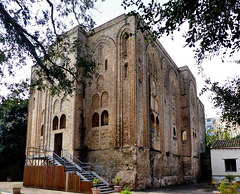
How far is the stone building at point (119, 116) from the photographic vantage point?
15.2 metres

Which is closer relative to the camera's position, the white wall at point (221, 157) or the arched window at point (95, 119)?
the arched window at point (95, 119)

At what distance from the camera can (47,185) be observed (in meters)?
14.0

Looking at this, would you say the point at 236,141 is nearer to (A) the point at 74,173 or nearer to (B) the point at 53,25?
(A) the point at 74,173

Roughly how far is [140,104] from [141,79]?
1792 mm

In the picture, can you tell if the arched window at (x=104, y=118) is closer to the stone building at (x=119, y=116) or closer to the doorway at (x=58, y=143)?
the stone building at (x=119, y=116)

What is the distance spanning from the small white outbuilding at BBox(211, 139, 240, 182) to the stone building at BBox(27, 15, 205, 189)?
11.5ft

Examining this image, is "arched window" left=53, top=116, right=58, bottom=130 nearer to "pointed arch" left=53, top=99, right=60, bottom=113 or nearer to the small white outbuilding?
"pointed arch" left=53, top=99, right=60, bottom=113

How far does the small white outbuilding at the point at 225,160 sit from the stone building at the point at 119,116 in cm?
352

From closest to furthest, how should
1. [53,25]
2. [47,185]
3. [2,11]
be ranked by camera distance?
[2,11], [53,25], [47,185]

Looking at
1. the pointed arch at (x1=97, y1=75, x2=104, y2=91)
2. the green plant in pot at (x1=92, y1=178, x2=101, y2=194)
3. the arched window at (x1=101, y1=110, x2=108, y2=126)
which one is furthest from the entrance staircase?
the pointed arch at (x1=97, y1=75, x2=104, y2=91)

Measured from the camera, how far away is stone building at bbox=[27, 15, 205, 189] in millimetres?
15183

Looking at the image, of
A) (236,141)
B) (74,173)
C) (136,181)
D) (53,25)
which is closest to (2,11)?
(53,25)

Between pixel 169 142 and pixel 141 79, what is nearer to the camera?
pixel 141 79

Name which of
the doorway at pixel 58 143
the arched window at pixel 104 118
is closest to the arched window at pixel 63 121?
the doorway at pixel 58 143
